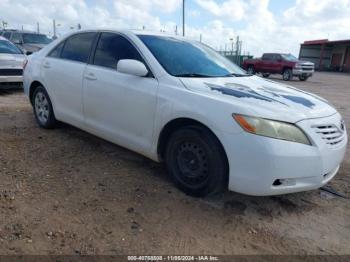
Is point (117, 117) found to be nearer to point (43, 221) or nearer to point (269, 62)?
point (43, 221)

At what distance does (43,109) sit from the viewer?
561 cm

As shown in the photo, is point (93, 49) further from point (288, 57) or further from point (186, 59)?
point (288, 57)

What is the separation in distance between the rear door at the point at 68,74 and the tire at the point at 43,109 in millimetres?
216

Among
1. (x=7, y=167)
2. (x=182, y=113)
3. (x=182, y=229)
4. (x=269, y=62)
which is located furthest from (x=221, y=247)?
(x=269, y=62)

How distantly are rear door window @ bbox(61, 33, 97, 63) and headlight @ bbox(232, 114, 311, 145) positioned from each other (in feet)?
8.43

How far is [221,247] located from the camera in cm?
278

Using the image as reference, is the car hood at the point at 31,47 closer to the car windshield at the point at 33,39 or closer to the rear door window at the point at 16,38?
the car windshield at the point at 33,39

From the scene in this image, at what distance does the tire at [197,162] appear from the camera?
10.7 ft

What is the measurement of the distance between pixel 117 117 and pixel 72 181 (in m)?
0.90

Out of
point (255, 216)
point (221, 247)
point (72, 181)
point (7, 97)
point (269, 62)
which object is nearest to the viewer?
point (221, 247)

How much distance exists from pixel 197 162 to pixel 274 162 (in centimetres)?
79

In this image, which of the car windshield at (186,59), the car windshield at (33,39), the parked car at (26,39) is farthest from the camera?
the car windshield at (33,39)

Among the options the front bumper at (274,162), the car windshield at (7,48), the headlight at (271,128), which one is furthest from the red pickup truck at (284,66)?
the headlight at (271,128)

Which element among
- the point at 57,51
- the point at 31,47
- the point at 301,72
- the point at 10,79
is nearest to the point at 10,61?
the point at 10,79
